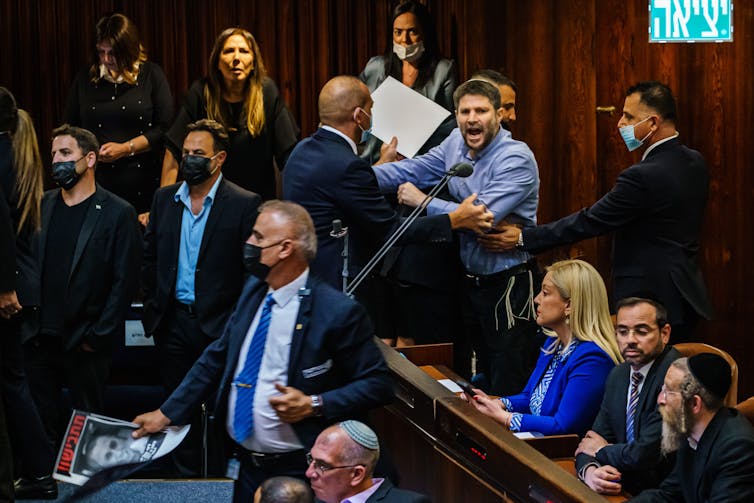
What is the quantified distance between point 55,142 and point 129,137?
1.04m

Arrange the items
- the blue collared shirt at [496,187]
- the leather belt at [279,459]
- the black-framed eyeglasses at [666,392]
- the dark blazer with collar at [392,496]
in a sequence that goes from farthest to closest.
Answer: the blue collared shirt at [496,187], the black-framed eyeglasses at [666,392], the leather belt at [279,459], the dark blazer with collar at [392,496]

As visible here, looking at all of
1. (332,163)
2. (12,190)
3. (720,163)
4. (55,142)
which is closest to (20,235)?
(12,190)

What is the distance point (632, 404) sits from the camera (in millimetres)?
4344

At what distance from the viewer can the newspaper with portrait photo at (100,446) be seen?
3.72m

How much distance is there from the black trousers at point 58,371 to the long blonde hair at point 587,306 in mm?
2068

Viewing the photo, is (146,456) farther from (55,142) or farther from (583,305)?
(55,142)

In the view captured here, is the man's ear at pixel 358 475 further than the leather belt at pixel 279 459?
No

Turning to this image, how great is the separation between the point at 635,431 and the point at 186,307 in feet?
7.04

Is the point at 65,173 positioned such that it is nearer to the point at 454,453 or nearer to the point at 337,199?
the point at 337,199

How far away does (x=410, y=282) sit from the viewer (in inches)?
224

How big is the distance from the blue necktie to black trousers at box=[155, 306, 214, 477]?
1.85 metres

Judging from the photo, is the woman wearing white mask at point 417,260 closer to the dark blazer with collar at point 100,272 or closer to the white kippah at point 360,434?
the dark blazer with collar at point 100,272

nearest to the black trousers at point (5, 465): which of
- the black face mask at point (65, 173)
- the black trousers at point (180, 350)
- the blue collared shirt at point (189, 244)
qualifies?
the black trousers at point (180, 350)

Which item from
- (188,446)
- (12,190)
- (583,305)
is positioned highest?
(12,190)
